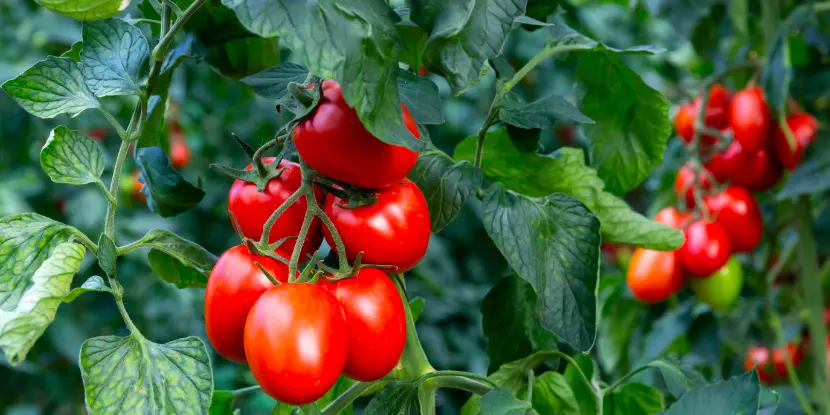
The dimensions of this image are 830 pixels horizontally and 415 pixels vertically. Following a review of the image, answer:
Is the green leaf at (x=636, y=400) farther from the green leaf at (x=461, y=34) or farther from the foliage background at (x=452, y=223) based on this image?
the foliage background at (x=452, y=223)

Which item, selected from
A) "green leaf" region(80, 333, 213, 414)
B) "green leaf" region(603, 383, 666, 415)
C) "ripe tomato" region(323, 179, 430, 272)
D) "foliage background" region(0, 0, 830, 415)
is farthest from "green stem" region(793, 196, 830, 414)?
"green leaf" region(80, 333, 213, 414)

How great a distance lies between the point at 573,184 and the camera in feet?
2.12

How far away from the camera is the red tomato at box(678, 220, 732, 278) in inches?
43.1

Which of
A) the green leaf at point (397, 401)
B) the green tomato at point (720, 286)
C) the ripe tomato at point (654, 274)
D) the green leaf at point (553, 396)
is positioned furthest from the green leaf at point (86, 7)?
the green tomato at point (720, 286)

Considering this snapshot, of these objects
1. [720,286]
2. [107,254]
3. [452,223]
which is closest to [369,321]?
[107,254]

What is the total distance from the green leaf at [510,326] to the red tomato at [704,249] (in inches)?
19.0

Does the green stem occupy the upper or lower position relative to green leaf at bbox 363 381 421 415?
lower

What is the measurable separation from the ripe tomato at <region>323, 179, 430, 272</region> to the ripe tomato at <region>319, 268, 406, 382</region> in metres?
0.02

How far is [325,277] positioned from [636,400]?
327 millimetres

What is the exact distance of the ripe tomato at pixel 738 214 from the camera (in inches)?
44.4

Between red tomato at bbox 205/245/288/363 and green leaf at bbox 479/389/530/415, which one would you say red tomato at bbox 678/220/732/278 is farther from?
red tomato at bbox 205/245/288/363

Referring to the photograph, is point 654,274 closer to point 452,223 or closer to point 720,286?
point 720,286

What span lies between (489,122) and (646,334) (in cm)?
90

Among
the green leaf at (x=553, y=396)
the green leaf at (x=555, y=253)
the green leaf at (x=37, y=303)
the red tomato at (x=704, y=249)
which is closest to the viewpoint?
the green leaf at (x=37, y=303)
